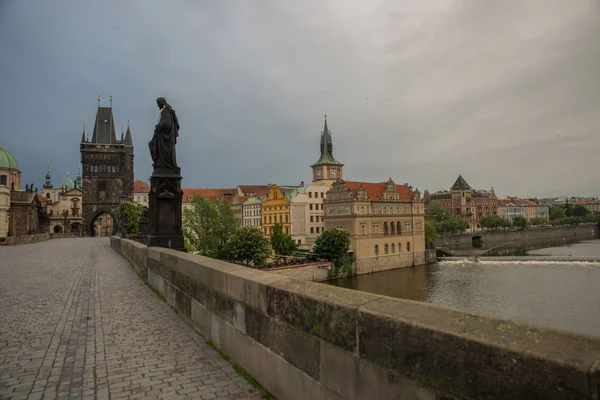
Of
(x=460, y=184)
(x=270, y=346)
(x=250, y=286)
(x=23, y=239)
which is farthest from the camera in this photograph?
(x=460, y=184)

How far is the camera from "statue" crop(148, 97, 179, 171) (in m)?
11.7

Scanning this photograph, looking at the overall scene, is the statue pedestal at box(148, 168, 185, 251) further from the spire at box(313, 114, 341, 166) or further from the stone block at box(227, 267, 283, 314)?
the spire at box(313, 114, 341, 166)

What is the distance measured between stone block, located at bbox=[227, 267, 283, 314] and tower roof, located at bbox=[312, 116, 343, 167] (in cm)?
7439

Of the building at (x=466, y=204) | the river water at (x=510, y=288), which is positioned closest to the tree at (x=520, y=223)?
the building at (x=466, y=204)

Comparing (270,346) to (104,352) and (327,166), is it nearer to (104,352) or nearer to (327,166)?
(104,352)

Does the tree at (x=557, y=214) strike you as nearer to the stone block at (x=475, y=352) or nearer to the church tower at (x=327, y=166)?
the church tower at (x=327, y=166)

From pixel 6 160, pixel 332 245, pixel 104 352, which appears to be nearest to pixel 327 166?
pixel 332 245

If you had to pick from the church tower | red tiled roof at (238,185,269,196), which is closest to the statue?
the church tower

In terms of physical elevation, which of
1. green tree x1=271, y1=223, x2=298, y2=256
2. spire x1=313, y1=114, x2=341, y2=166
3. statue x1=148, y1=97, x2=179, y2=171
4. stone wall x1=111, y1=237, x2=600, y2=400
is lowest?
green tree x1=271, y1=223, x2=298, y2=256

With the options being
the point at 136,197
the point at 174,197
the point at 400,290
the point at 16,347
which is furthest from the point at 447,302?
the point at 136,197

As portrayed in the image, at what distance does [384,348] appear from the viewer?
7.98 ft

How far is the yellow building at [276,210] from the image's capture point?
67.9 meters

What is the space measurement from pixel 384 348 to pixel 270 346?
175 cm

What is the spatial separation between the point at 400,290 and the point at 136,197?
254 feet
